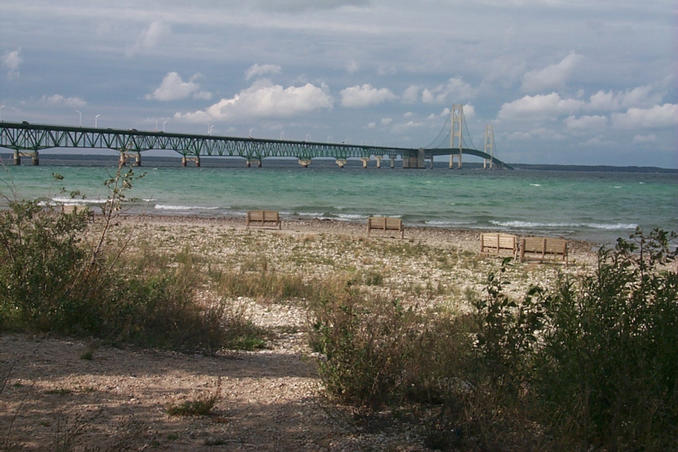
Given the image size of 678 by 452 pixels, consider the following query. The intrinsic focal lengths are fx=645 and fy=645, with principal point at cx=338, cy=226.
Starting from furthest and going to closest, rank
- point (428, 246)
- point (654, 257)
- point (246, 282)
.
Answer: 1. point (428, 246)
2. point (246, 282)
3. point (654, 257)

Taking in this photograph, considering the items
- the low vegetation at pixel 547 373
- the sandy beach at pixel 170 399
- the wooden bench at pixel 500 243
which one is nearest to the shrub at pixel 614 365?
the low vegetation at pixel 547 373

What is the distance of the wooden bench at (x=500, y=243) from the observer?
54.7ft

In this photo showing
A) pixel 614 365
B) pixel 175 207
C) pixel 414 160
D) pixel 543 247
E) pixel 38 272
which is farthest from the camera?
pixel 414 160

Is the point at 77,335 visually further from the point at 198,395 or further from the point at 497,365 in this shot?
the point at 497,365

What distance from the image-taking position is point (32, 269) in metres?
6.17

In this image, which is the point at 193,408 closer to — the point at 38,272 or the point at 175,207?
the point at 38,272

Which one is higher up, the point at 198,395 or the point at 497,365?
the point at 497,365

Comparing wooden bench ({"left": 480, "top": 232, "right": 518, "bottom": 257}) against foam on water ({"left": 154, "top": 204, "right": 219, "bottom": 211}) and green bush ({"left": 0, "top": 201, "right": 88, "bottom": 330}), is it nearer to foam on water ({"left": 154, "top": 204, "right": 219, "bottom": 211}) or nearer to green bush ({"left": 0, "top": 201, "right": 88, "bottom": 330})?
green bush ({"left": 0, "top": 201, "right": 88, "bottom": 330})

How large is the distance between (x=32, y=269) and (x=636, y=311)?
526cm

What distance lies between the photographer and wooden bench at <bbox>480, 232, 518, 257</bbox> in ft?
54.7

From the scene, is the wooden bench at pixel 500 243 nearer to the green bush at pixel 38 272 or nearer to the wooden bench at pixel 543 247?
the wooden bench at pixel 543 247

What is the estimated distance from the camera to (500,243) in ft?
55.7

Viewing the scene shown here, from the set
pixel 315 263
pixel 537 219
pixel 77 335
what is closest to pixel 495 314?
pixel 77 335

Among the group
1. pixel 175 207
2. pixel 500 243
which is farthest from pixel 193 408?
pixel 175 207
